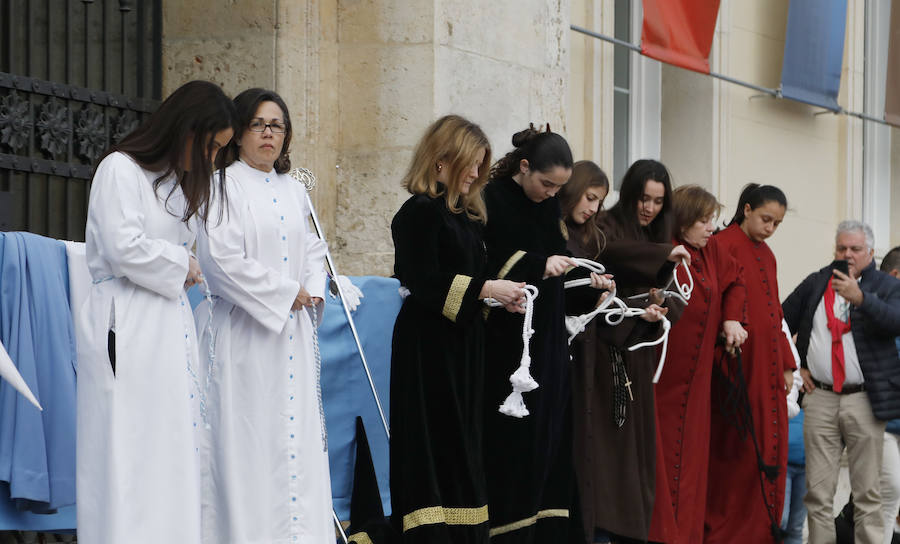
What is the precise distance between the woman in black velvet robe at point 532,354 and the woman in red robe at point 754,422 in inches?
81.5

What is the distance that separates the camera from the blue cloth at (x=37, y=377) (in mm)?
5109

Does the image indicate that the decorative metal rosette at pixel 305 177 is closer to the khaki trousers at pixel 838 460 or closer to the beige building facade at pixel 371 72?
the beige building facade at pixel 371 72

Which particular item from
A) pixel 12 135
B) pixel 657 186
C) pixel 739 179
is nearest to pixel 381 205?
pixel 657 186

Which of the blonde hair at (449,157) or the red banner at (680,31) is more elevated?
the red banner at (680,31)

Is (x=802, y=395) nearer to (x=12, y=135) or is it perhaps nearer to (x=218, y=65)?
(x=218, y=65)

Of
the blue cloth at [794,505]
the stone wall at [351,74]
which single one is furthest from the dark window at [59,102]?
the blue cloth at [794,505]

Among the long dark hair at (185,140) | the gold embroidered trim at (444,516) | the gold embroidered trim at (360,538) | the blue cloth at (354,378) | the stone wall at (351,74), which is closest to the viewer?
the long dark hair at (185,140)

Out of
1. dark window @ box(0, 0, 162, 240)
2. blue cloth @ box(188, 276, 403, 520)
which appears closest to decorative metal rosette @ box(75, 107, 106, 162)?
dark window @ box(0, 0, 162, 240)

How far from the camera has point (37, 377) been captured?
526cm

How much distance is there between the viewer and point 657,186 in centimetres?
698

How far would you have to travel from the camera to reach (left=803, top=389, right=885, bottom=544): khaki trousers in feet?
28.3

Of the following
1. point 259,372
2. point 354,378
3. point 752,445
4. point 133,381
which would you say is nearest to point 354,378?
point 354,378

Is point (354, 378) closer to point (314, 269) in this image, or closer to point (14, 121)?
point (314, 269)

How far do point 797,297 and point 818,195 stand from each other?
375 cm
